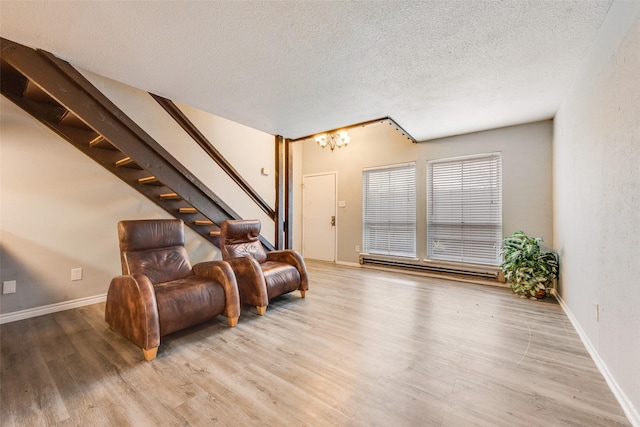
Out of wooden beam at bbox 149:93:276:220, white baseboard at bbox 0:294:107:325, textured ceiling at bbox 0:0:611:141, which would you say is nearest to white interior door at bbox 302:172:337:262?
wooden beam at bbox 149:93:276:220

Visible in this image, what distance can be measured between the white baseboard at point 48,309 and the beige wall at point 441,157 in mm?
4041

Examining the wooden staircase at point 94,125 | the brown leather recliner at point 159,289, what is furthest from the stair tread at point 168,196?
the brown leather recliner at point 159,289

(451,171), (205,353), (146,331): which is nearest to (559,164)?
(451,171)

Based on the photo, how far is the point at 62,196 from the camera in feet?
9.55

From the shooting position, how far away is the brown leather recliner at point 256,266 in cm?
281

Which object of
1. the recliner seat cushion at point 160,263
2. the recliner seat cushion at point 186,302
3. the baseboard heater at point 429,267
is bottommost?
the baseboard heater at point 429,267

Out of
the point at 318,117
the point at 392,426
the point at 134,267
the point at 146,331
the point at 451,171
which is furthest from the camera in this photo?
the point at 451,171

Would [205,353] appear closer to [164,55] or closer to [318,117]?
[164,55]

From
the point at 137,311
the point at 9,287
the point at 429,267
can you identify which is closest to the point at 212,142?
the point at 9,287

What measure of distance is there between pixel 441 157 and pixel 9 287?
572cm

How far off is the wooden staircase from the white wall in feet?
11.6

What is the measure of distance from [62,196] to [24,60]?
1475 mm

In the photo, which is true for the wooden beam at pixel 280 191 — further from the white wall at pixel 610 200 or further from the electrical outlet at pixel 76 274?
the white wall at pixel 610 200

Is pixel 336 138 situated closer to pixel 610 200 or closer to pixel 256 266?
pixel 256 266
